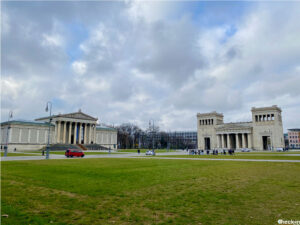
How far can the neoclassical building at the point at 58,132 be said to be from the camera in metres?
84.0

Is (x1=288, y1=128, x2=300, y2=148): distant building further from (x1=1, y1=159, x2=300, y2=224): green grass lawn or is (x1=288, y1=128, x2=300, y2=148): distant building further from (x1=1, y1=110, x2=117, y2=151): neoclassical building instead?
(x1=1, y1=159, x2=300, y2=224): green grass lawn

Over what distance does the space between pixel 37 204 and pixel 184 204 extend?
18.3 feet

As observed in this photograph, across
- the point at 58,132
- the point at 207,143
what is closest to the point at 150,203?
the point at 58,132

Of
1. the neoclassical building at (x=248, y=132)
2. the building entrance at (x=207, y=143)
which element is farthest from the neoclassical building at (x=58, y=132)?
the neoclassical building at (x=248, y=132)

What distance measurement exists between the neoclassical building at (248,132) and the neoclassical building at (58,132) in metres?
53.9

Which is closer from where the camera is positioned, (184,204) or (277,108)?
(184,204)

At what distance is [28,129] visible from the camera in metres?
87.3

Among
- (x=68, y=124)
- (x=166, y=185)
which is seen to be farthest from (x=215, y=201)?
(x=68, y=124)

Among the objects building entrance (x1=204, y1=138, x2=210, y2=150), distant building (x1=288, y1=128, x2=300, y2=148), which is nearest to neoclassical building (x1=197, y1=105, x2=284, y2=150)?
building entrance (x1=204, y1=138, x2=210, y2=150)

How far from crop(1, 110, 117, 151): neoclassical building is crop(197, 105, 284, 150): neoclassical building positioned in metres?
53.9

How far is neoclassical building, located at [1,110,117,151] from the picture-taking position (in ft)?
276

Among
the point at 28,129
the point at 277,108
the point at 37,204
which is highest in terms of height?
the point at 277,108

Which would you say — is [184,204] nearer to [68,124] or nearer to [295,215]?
[295,215]

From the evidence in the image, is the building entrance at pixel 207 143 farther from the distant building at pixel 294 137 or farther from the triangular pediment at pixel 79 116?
the distant building at pixel 294 137
